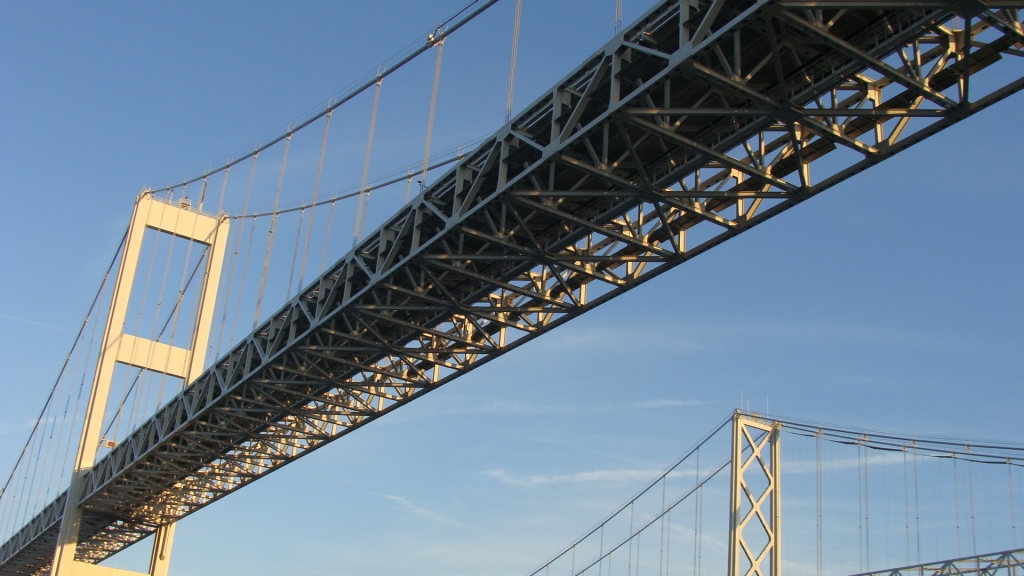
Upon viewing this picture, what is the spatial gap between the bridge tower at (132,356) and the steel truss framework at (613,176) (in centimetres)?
1094

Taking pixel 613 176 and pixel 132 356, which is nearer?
pixel 613 176

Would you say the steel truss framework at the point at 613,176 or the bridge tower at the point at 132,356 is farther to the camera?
the bridge tower at the point at 132,356

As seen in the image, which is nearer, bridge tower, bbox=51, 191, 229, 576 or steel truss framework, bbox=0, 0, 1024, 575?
steel truss framework, bbox=0, 0, 1024, 575

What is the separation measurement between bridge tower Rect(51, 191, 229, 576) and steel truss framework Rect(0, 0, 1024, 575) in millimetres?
10944

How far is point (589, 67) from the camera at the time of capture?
18969 mm

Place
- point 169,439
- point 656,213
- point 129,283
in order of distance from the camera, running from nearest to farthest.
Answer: point 656,213, point 169,439, point 129,283

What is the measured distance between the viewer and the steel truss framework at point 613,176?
16234 millimetres

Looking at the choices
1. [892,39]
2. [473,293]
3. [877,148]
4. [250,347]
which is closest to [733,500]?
[473,293]

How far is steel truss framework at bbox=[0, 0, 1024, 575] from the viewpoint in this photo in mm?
16234

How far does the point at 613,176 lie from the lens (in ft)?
62.8

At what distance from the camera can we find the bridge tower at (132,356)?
4459 cm

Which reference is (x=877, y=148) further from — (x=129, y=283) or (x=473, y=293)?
(x=129, y=283)

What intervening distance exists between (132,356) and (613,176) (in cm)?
3148

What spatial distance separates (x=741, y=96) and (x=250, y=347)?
1957cm
